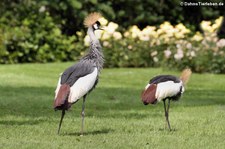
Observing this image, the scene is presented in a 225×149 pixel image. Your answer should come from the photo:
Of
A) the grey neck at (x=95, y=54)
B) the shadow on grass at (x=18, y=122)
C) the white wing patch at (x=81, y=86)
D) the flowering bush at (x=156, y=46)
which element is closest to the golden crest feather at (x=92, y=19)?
the grey neck at (x=95, y=54)

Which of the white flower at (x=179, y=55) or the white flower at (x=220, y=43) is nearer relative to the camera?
the white flower at (x=220, y=43)

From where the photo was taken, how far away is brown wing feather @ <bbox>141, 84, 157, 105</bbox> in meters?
9.81

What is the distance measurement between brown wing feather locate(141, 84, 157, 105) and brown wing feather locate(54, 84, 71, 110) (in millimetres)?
1048

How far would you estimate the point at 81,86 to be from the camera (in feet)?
31.3

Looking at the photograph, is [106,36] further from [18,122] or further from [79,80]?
[79,80]

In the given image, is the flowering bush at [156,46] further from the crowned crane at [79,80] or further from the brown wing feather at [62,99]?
the brown wing feather at [62,99]

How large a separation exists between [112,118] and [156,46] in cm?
1115

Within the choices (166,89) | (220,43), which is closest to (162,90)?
(166,89)

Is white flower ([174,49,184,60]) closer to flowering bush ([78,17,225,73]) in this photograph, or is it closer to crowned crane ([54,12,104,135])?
flowering bush ([78,17,225,73])

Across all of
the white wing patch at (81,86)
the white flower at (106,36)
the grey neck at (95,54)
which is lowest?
the white flower at (106,36)

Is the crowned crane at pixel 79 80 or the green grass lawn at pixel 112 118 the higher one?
the crowned crane at pixel 79 80

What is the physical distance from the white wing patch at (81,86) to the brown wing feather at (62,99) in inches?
2.1

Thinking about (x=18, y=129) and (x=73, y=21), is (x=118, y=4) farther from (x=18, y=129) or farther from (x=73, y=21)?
(x=18, y=129)

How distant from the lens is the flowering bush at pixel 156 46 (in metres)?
20.5
